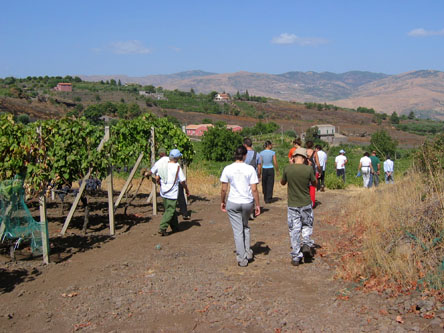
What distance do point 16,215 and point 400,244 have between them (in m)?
5.69

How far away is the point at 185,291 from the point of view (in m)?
5.92

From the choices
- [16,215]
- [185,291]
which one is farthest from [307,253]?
[16,215]

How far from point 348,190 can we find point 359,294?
34.0ft

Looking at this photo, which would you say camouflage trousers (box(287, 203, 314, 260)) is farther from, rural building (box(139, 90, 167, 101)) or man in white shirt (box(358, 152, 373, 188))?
rural building (box(139, 90, 167, 101))

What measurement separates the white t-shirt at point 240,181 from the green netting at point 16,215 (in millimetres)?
3038

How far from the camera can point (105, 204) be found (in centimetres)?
1231

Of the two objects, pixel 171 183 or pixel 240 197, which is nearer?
pixel 240 197

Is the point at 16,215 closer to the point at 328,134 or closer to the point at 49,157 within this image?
the point at 49,157

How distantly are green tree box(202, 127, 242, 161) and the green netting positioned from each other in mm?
27781

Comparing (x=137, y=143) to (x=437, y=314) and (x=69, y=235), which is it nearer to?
(x=69, y=235)

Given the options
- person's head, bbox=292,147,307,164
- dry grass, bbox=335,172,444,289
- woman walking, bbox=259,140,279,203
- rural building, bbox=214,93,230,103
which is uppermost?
rural building, bbox=214,93,230,103

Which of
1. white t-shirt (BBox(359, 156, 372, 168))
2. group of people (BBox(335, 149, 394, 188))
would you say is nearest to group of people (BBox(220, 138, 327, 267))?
white t-shirt (BBox(359, 156, 372, 168))

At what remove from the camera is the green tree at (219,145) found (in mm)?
34875

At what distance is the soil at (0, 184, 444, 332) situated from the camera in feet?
16.4
